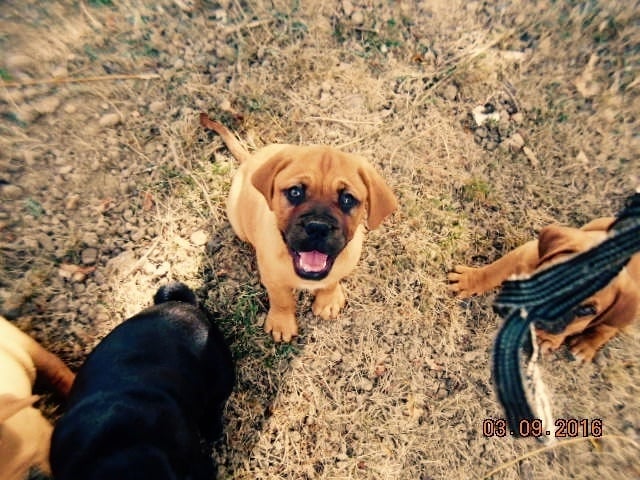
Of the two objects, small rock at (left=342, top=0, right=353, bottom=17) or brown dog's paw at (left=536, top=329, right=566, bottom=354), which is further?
small rock at (left=342, top=0, right=353, bottom=17)

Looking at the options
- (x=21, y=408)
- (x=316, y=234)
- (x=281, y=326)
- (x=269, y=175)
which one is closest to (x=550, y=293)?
(x=316, y=234)

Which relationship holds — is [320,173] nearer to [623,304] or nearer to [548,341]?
[623,304]

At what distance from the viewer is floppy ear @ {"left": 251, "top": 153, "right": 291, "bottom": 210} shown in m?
2.73

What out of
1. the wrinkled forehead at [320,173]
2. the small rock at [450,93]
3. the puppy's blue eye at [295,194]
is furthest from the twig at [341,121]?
the puppy's blue eye at [295,194]

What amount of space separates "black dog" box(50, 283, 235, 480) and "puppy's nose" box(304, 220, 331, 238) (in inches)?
41.1

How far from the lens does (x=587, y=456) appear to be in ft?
11.3

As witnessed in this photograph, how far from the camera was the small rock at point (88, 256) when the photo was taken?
370cm

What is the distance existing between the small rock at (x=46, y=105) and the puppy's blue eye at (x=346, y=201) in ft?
9.27

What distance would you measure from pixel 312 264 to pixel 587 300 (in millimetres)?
1633

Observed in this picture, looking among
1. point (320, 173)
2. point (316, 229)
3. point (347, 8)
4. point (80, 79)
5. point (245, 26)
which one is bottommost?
point (316, 229)

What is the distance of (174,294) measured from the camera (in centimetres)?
A: 317

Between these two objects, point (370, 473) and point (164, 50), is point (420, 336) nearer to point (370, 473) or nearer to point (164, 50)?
point (370, 473)

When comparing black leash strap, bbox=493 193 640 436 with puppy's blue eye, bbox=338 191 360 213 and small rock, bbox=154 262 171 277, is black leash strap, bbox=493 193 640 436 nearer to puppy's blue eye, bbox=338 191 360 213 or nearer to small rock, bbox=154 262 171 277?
puppy's blue eye, bbox=338 191 360 213

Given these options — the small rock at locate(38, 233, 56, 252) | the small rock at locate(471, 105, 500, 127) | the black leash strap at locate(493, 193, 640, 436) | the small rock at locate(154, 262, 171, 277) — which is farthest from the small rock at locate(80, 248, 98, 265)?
the small rock at locate(471, 105, 500, 127)
